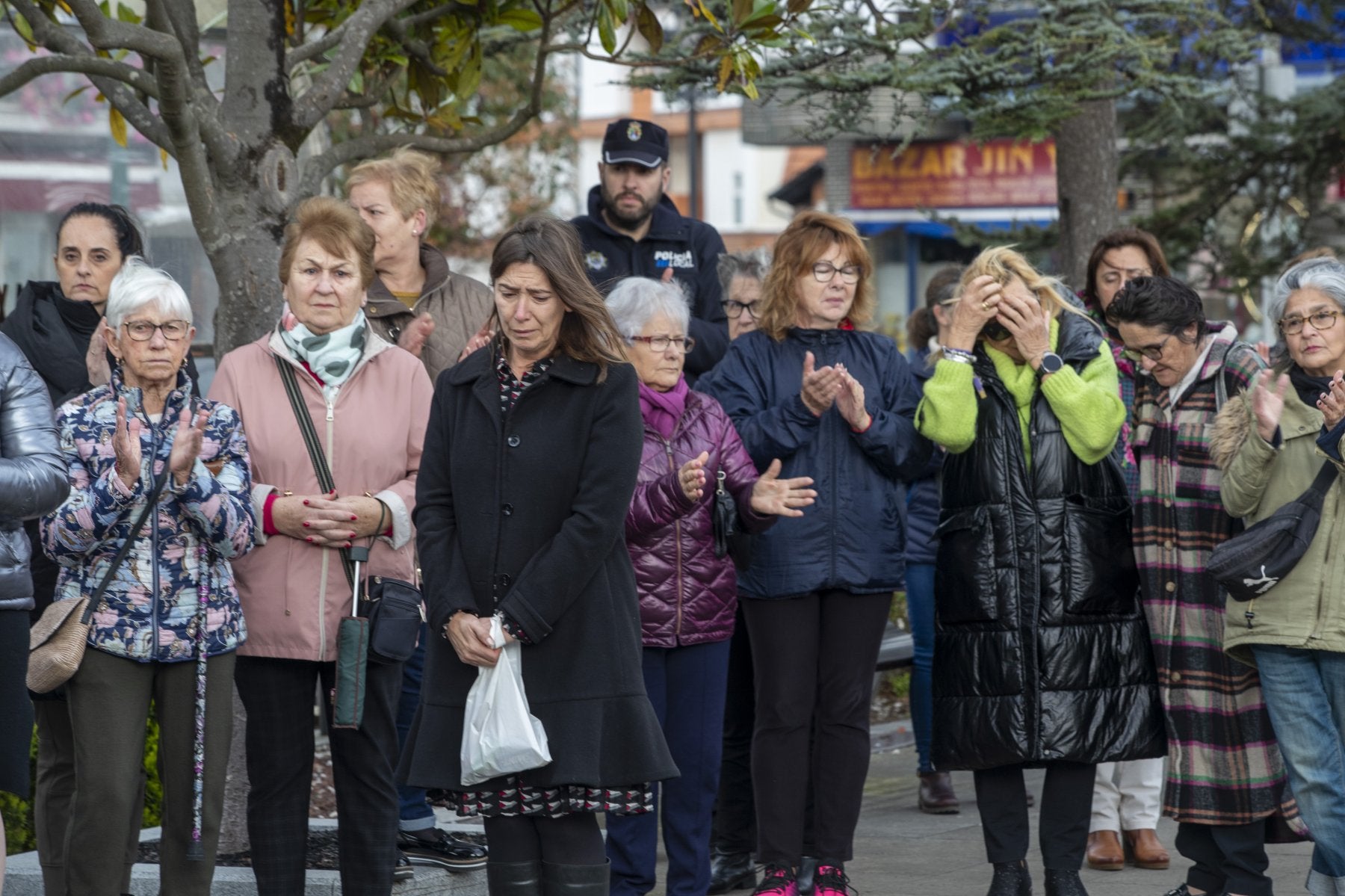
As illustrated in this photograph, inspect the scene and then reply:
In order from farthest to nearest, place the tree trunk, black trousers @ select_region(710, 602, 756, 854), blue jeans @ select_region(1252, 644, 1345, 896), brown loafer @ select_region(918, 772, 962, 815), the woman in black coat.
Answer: the tree trunk < brown loafer @ select_region(918, 772, 962, 815) < black trousers @ select_region(710, 602, 756, 854) < blue jeans @ select_region(1252, 644, 1345, 896) < the woman in black coat

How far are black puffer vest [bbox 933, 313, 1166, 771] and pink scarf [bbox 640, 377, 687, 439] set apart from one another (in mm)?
951

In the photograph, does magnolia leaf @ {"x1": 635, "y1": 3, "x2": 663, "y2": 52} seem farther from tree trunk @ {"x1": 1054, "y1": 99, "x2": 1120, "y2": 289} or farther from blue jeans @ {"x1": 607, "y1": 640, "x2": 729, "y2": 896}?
tree trunk @ {"x1": 1054, "y1": 99, "x2": 1120, "y2": 289}

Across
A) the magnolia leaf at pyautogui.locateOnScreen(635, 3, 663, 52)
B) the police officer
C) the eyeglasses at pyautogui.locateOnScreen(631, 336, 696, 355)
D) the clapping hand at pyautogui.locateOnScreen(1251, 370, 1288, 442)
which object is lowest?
the clapping hand at pyautogui.locateOnScreen(1251, 370, 1288, 442)

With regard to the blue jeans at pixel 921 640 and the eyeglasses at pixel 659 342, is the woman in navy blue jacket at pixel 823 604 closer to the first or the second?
the eyeglasses at pixel 659 342

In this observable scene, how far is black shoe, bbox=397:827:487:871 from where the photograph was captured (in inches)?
238

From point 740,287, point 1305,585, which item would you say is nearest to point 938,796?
point 740,287

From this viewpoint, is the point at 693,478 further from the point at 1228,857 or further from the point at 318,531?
the point at 1228,857

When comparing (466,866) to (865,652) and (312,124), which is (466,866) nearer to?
(865,652)

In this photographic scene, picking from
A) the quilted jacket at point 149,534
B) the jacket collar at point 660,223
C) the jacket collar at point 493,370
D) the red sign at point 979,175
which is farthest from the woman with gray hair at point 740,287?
the red sign at point 979,175

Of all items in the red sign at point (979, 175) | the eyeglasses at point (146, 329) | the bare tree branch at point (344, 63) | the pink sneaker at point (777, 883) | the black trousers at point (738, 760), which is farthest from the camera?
the red sign at point (979, 175)

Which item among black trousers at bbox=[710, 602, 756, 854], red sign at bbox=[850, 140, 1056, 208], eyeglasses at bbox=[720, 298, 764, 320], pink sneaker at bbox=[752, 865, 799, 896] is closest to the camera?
pink sneaker at bbox=[752, 865, 799, 896]

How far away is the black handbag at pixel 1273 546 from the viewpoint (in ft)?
17.4

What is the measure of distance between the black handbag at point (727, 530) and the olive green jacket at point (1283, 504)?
1.52m

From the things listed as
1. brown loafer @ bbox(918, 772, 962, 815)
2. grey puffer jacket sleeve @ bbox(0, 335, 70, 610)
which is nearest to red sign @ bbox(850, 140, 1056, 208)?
brown loafer @ bbox(918, 772, 962, 815)
